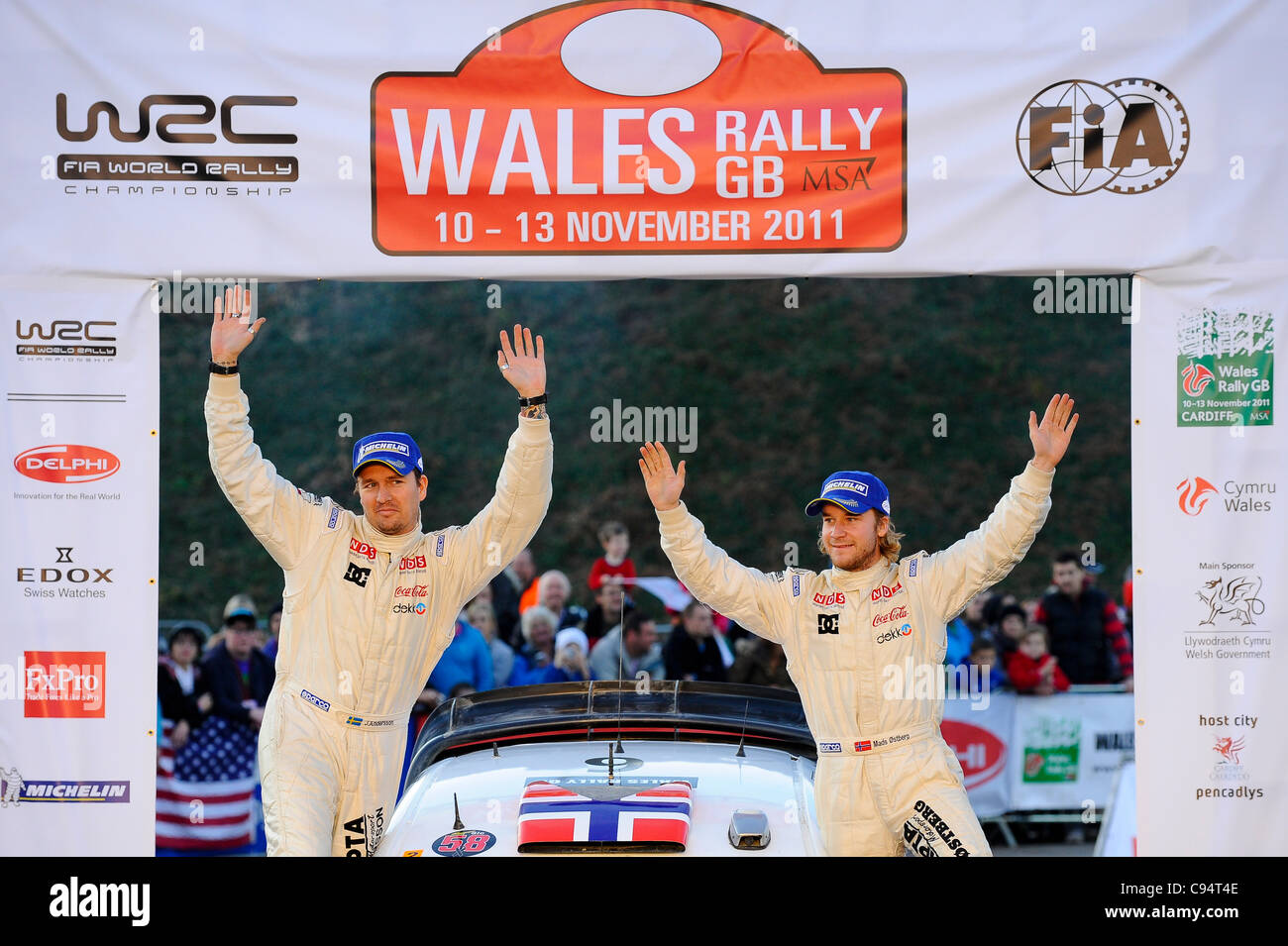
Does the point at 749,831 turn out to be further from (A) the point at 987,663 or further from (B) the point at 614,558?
(B) the point at 614,558

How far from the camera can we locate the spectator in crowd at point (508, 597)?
342 inches

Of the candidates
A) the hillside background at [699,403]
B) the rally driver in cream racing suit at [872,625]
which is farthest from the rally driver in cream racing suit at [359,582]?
the hillside background at [699,403]

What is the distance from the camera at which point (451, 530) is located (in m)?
4.97

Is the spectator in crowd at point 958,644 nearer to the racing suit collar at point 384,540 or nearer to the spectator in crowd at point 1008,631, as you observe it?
the spectator in crowd at point 1008,631

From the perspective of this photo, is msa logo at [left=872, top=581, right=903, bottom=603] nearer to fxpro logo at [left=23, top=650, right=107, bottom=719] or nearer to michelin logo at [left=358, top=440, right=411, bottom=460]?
michelin logo at [left=358, top=440, right=411, bottom=460]

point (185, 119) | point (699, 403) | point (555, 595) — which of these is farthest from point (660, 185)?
point (699, 403)

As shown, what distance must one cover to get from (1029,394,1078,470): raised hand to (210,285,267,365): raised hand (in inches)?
101

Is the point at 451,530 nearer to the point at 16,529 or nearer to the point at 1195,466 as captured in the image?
the point at 16,529

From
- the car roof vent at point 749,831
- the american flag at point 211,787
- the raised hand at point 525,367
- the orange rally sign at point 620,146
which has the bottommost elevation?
the american flag at point 211,787

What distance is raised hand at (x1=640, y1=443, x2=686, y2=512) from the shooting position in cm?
459

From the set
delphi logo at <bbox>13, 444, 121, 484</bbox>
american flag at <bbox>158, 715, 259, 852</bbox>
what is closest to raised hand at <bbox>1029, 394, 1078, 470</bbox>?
delphi logo at <bbox>13, 444, 121, 484</bbox>

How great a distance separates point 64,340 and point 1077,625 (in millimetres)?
6271

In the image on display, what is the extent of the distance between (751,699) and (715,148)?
190cm

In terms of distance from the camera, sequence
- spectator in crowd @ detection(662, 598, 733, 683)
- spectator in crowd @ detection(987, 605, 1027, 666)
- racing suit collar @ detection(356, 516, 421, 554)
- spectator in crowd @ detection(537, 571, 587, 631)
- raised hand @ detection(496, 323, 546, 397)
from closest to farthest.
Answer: raised hand @ detection(496, 323, 546, 397)
racing suit collar @ detection(356, 516, 421, 554)
spectator in crowd @ detection(662, 598, 733, 683)
spectator in crowd @ detection(987, 605, 1027, 666)
spectator in crowd @ detection(537, 571, 587, 631)
